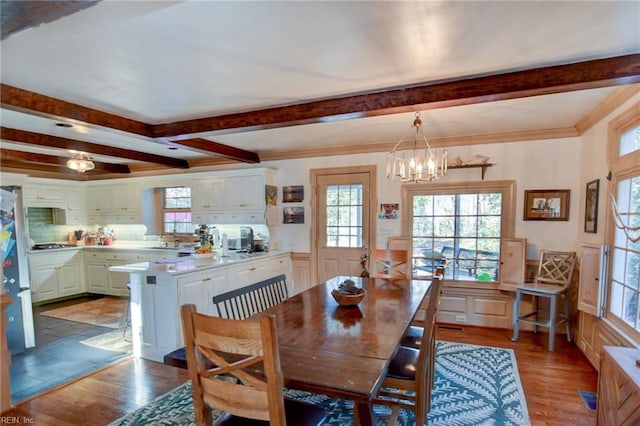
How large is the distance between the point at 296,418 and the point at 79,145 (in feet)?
13.9

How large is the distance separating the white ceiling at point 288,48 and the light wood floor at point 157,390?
2406 mm

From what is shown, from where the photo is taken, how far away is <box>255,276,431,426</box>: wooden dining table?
1.29m

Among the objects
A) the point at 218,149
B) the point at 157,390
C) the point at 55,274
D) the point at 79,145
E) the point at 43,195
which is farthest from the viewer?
the point at 43,195

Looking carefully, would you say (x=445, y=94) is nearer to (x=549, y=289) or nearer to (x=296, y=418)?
(x=296, y=418)

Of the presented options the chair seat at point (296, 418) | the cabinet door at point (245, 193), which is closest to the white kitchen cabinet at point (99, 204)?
the cabinet door at point (245, 193)

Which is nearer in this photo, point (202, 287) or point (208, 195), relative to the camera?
point (202, 287)

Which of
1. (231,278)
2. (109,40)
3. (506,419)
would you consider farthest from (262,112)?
(506,419)

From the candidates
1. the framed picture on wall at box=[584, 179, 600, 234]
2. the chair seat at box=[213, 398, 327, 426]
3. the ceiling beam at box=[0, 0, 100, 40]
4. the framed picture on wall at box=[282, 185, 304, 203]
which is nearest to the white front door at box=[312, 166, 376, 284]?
the framed picture on wall at box=[282, 185, 304, 203]

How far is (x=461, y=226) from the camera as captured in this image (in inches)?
159

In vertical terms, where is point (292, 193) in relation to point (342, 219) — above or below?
above

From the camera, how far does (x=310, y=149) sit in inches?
185

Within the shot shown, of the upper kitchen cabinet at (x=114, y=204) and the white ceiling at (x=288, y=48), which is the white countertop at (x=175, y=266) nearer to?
the white ceiling at (x=288, y=48)

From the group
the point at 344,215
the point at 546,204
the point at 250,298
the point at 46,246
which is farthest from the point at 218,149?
the point at 546,204

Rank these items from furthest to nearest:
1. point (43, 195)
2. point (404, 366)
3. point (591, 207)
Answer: point (43, 195) → point (591, 207) → point (404, 366)
